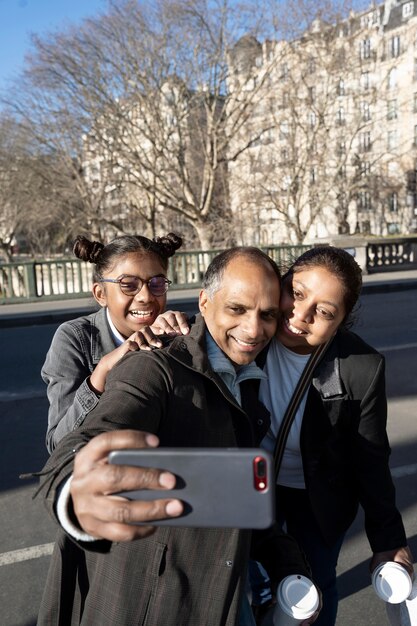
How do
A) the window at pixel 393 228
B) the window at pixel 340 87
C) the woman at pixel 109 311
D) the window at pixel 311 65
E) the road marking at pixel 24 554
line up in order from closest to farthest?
1. the woman at pixel 109 311
2. the road marking at pixel 24 554
3. the window at pixel 311 65
4. the window at pixel 340 87
5. the window at pixel 393 228

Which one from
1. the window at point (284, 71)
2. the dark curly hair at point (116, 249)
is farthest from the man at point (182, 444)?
the window at point (284, 71)

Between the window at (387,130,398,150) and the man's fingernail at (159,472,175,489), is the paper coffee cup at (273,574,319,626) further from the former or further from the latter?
the window at (387,130,398,150)

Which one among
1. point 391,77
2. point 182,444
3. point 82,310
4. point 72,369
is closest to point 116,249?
point 72,369

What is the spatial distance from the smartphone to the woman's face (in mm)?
978

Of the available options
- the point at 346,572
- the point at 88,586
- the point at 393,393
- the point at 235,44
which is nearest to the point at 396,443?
the point at 393,393

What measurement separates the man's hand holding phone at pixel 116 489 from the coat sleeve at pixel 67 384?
796mm

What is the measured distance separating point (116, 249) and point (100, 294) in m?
0.22

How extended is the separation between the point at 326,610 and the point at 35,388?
561 centimetres

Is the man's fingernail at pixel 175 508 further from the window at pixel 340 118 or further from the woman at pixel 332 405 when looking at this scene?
the window at pixel 340 118

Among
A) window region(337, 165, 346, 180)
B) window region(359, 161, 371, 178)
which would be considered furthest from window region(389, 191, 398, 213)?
window region(337, 165, 346, 180)

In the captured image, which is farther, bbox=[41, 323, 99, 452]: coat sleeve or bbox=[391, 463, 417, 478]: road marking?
bbox=[391, 463, 417, 478]: road marking

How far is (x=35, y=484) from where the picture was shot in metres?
4.42

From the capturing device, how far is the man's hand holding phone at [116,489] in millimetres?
1019

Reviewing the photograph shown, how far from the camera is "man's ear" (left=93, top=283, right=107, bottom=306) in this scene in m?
2.56
